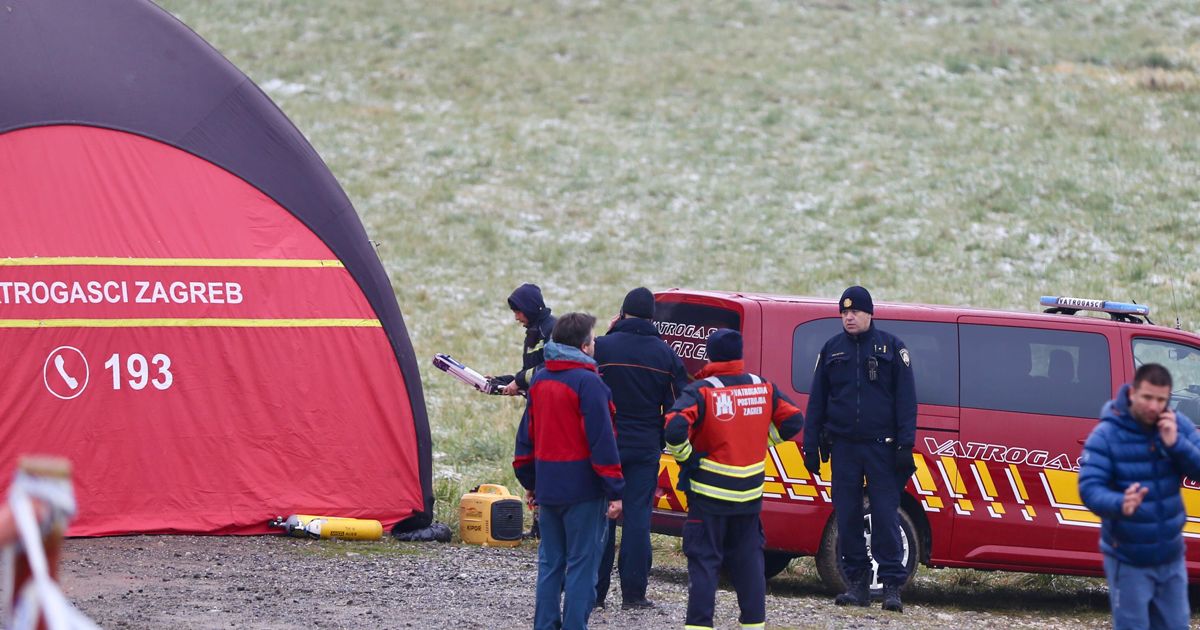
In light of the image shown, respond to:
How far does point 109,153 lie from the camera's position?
972 cm

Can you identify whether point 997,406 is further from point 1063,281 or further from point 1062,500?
point 1063,281

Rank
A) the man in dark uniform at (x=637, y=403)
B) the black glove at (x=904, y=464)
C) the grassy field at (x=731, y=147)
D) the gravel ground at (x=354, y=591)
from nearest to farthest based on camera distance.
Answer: the gravel ground at (x=354, y=591), the man in dark uniform at (x=637, y=403), the black glove at (x=904, y=464), the grassy field at (x=731, y=147)

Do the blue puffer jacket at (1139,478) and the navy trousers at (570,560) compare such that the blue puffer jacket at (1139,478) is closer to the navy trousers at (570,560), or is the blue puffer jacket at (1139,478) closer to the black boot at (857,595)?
the navy trousers at (570,560)

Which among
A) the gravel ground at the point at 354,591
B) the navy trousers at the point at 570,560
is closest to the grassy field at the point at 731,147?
the gravel ground at the point at 354,591

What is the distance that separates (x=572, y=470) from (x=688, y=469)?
628 mm

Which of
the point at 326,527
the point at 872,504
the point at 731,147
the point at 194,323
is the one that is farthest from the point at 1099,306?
the point at 731,147

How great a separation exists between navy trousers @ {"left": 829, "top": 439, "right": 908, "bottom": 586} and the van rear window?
1081 mm

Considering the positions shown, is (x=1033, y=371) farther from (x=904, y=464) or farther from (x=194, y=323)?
(x=194, y=323)

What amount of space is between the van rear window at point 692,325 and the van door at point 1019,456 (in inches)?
63.0

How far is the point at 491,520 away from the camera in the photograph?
10250 millimetres

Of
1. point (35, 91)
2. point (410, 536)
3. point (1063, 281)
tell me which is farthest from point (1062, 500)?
point (1063, 281)

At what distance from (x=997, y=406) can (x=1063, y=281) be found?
12.4 metres

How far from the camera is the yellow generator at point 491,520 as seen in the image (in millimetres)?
10242

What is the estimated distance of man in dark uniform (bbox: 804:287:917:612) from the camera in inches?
336
